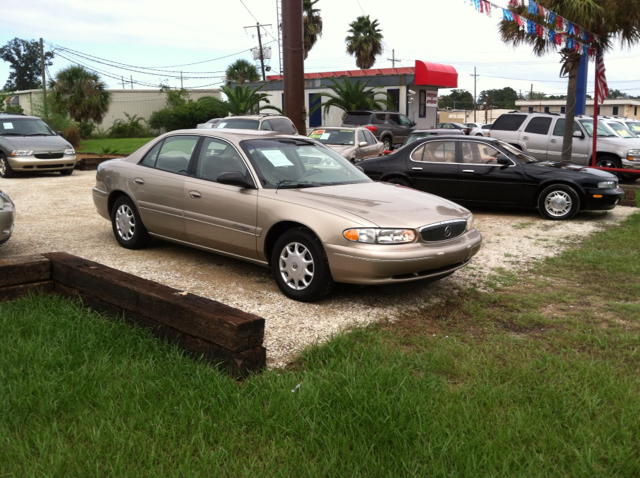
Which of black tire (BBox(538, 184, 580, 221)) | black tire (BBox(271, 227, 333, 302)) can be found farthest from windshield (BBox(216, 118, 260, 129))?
black tire (BBox(271, 227, 333, 302))

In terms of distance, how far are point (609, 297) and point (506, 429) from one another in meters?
3.18

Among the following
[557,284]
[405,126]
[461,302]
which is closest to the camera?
[461,302]

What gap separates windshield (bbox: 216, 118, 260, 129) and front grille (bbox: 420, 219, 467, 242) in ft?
34.4

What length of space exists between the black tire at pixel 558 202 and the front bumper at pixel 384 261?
216 inches

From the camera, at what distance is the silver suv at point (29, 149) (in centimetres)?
1551

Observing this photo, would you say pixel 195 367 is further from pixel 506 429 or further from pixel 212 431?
pixel 506 429

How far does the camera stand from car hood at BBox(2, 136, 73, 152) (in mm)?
15625

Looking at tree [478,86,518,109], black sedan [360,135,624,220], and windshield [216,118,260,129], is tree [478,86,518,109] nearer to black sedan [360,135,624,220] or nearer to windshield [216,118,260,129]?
windshield [216,118,260,129]

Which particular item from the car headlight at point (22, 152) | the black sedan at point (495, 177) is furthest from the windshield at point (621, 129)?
the car headlight at point (22, 152)

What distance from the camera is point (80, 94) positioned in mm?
41812

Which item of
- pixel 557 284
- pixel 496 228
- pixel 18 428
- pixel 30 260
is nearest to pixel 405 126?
pixel 496 228

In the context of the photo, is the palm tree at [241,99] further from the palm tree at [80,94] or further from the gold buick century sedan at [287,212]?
the gold buick century sedan at [287,212]

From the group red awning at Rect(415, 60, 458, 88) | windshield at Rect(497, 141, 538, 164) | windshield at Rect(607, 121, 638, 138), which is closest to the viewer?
windshield at Rect(497, 141, 538, 164)

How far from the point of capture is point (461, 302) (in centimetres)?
558
